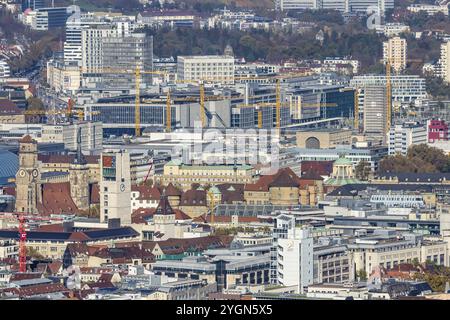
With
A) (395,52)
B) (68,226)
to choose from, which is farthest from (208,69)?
(68,226)

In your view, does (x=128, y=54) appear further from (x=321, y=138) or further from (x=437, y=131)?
(x=437, y=131)

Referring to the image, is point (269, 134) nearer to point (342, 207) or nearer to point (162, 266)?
point (342, 207)

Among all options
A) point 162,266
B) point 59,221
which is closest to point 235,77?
point 59,221

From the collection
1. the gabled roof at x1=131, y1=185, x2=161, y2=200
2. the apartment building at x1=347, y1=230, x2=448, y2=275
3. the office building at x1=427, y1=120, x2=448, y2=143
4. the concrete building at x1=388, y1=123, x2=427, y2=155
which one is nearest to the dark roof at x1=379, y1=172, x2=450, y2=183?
the gabled roof at x1=131, y1=185, x2=161, y2=200

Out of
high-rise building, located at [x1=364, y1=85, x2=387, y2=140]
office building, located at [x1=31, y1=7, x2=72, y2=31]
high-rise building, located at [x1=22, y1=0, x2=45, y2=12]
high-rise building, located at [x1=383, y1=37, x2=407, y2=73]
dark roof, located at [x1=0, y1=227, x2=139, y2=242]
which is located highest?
high-rise building, located at [x1=22, y1=0, x2=45, y2=12]

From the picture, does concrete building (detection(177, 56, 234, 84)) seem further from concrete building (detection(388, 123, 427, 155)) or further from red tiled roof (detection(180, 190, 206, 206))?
red tiled roof (detection(180, 190, 206, 206))
